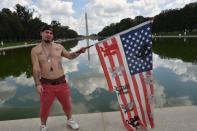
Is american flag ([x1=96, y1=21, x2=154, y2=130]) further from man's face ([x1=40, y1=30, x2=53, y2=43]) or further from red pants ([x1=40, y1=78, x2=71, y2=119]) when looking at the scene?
red pants ([x1=40, y1=78, x2=71, y2=119])

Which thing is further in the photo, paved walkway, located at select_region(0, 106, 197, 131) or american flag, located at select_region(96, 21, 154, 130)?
paved walkway, located at select_region(0, 106, 197, 131)

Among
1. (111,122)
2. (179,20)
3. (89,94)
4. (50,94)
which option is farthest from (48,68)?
(179,20)

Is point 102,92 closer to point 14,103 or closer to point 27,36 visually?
point 14,103

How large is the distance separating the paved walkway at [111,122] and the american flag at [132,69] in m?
0.92

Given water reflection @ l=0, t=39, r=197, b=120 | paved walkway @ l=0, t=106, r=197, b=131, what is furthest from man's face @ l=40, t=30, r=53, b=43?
water reflection @ l=0, t=39, r=197, b=120

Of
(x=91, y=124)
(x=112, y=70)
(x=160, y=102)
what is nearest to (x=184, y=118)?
(x=91, y=124)

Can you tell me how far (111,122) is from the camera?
20.0 feet

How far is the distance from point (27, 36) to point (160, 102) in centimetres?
10032

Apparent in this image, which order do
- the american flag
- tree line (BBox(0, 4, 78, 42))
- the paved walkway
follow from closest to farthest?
the american flag < the paved walkway < tree line (BBox(0, 4, 78, 42))

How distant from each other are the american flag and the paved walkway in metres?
0.92

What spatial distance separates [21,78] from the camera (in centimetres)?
1505

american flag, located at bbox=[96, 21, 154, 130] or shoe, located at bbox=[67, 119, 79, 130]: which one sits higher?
american flag, located at bbox=[96, 21, 154, 130]

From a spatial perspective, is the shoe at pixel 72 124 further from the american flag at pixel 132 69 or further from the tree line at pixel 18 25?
the tree line at pixel 18 25

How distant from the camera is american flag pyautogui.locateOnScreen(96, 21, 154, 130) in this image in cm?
468
